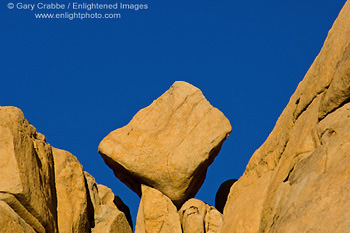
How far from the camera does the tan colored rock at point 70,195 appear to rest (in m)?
18.5

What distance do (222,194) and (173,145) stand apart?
3015mm

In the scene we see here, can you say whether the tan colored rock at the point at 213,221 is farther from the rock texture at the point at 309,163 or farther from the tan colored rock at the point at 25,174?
the tan colored rock at the point at 25,174

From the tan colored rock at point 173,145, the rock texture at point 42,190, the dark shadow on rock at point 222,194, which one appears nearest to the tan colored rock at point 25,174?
the rock texture at point 42,190

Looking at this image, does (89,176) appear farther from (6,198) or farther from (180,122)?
(6,198)

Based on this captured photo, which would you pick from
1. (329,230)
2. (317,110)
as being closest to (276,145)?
(317,110)

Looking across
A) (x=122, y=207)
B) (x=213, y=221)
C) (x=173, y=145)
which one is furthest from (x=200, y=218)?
(x=122, y=207)

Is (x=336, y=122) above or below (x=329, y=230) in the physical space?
above

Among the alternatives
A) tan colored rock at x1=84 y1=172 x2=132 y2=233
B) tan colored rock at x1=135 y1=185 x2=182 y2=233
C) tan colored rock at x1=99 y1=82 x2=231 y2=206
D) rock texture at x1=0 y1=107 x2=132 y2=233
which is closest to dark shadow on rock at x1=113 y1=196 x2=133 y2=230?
tan colored rock at x1=84 y1=172 x2=132 y2=233

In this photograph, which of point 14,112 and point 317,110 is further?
point 14,112

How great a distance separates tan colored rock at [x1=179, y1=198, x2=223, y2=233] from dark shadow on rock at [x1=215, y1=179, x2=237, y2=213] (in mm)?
1921

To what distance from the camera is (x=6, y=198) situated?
15695 mm

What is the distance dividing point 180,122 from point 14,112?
18.9ft

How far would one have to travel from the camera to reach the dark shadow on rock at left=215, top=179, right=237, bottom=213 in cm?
2219

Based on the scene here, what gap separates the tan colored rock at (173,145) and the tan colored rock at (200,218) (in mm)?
708
